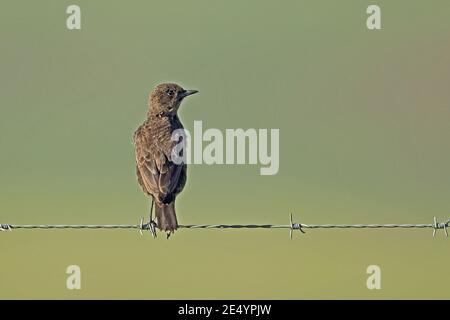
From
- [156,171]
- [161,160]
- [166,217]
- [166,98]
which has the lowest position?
[166,217]

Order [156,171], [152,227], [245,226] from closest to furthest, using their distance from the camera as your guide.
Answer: [245,226] < [152,227] < [156,171]

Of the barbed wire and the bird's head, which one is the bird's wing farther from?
the bird's head

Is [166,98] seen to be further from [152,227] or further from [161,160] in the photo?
[152,227]

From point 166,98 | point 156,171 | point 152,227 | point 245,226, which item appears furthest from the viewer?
point 166,98

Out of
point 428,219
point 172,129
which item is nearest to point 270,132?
point 428,219

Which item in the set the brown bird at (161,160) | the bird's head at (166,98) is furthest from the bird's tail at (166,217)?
the bird's head at (166,98)

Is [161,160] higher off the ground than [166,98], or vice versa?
[166,98]

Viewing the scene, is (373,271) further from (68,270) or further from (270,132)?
(270,132)

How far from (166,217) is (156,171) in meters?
0.63

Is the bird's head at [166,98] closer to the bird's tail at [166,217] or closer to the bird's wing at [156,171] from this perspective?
the bird's wing at [156,171]

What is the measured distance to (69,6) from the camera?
2694 cm

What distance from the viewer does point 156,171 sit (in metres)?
10.8

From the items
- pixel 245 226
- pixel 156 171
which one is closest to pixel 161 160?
pixel 156 171

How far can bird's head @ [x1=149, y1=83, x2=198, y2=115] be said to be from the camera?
39.7 feet
